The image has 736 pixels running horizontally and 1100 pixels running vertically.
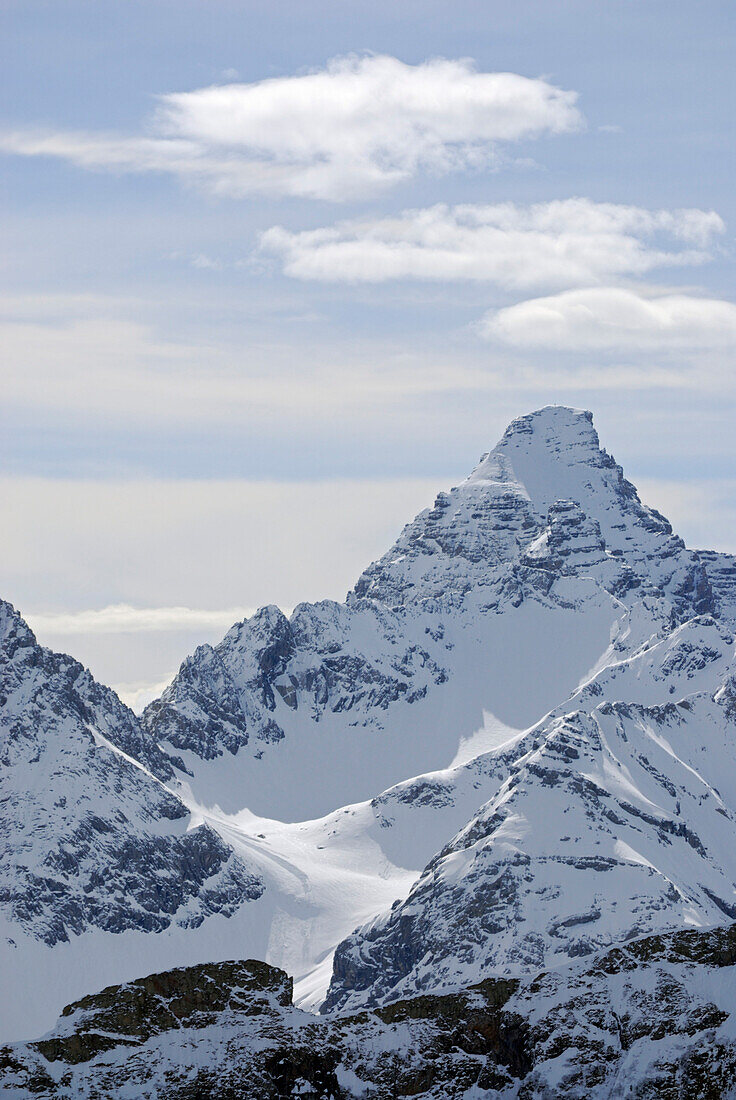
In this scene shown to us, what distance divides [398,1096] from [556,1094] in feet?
50.3

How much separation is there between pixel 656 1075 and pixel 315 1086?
32.7 m

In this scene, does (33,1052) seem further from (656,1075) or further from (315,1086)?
(656,1075)

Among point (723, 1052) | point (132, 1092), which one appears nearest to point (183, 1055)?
point (132, 1092)

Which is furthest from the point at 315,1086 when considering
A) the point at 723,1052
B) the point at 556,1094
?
the point at 723,1052

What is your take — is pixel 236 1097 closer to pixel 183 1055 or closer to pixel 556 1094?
pixel 183 1055

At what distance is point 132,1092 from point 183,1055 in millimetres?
7167

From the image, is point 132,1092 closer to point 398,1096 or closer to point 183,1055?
point 183,1055

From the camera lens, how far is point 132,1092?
19412 centimetres

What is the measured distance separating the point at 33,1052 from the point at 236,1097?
789 inches

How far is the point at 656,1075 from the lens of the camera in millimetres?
193000

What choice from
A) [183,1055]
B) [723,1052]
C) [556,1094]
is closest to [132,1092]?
[183,1055]

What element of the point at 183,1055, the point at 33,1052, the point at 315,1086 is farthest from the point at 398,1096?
the point at 33,1052

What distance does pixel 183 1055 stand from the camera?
19938cm

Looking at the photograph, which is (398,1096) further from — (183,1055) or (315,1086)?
(183,1055)
